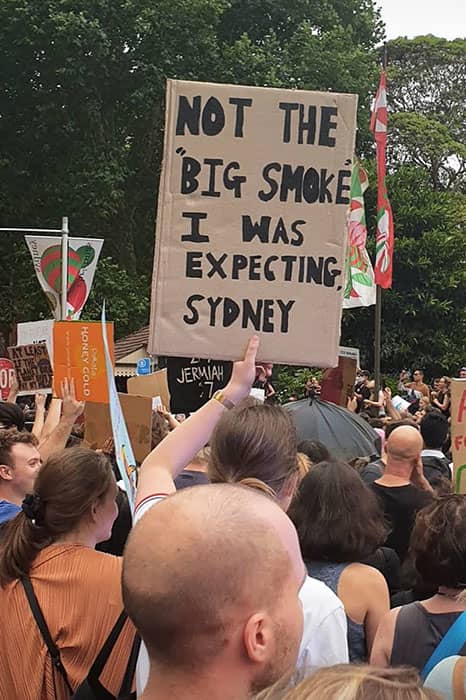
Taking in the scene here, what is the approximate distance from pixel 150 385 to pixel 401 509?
2432 millimetres

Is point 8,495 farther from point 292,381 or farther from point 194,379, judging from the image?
point 292,381

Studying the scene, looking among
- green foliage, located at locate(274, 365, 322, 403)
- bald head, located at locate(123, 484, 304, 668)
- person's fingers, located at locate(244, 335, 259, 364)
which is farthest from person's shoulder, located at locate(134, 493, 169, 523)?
green foliage, located at locate(274, 365, 322, 403)

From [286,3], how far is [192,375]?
25.7 m

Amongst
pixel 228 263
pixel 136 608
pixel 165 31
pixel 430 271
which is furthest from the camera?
pixel 430 271

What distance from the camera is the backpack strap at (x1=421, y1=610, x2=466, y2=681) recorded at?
2.59 m

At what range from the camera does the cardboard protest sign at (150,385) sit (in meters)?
6.55

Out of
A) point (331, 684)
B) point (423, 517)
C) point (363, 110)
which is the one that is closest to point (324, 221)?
Result: point (423, 517)

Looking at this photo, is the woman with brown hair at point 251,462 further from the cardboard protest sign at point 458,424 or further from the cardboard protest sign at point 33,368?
the cardboard protest sign at point 33,368

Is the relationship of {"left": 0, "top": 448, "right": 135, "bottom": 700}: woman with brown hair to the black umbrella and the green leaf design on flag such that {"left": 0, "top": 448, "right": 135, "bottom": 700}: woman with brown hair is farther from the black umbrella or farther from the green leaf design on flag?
the green leaf design on flag

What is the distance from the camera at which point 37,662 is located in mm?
2635

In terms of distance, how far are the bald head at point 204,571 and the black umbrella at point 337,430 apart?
6.33 metres

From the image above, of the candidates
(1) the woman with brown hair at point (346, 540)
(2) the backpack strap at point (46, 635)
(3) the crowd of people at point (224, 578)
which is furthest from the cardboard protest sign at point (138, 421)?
(2) the backpack strap at point (46, 635)

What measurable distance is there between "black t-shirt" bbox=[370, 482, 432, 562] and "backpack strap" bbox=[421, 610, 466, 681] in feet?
6.47

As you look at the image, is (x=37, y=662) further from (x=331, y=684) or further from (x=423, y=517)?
(x=331, y=684)
